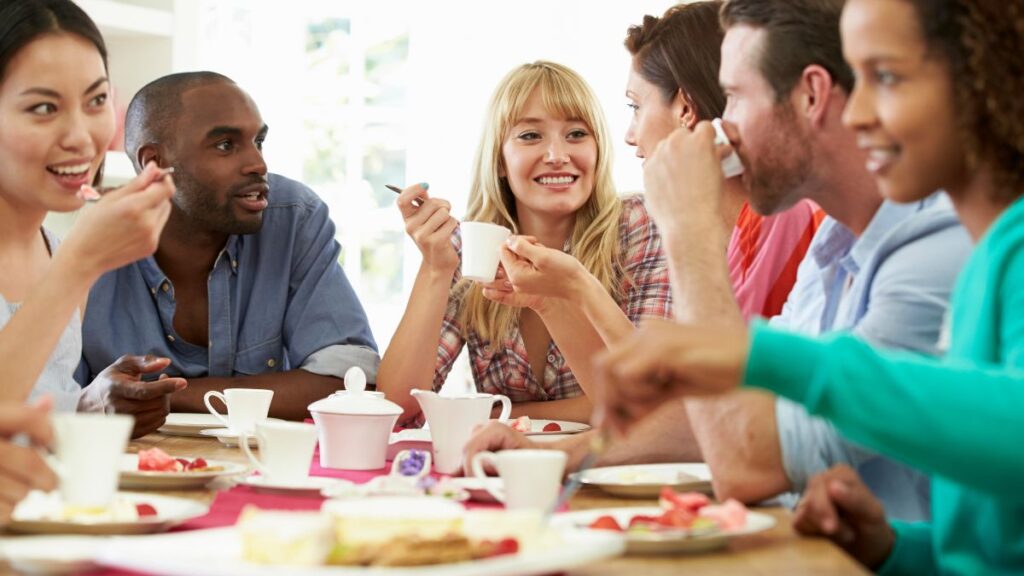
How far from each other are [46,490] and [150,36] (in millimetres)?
3039

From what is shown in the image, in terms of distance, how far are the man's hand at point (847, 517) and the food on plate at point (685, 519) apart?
0.26ft

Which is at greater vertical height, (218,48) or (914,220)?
(218,48)

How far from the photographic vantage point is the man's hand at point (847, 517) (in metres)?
1.29

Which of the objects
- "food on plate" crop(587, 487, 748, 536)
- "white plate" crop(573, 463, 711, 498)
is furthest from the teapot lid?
"food on plate" crop(587, 487, 748, 536)

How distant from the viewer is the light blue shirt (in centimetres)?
151

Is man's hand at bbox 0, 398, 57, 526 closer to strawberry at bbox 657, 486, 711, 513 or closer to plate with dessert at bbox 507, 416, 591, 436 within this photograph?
strawberry at bbox 657, 486, 711, 513

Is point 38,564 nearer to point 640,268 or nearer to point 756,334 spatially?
point 756,334

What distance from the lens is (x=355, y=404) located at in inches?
71.6

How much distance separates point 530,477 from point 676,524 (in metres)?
0.17

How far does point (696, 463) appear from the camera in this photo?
74.1 inches

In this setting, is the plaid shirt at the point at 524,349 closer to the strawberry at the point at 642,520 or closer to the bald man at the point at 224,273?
the bald man at the point at 224,273

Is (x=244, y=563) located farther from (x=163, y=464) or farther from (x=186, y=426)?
(x=186, y=426)

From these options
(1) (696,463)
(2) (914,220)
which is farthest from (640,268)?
(2) (914,220)

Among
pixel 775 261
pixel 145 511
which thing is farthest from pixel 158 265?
pixel 145 511
